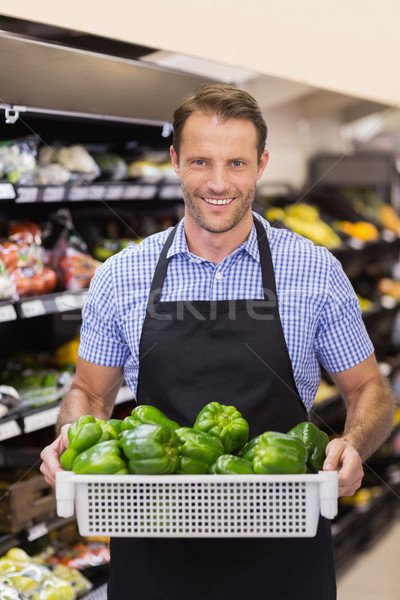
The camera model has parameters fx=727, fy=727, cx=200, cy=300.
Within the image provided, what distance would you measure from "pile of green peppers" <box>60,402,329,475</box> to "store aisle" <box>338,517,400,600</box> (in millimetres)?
2719

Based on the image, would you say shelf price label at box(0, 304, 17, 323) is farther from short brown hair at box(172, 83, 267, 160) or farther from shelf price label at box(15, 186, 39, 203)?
short brown hair at box(172, 83, 267, 160)

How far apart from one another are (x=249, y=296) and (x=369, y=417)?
449 millimetres

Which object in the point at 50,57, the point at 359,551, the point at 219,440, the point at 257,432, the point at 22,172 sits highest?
the point at 50,57

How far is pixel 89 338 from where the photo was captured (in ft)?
6.64

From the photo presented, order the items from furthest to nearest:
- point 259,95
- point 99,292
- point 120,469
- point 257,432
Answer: point 259,95 → point 99,292 → point 257,432 → point 120,469

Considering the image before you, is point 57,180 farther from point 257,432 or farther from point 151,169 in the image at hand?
point 257,432

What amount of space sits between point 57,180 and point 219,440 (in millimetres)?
1676

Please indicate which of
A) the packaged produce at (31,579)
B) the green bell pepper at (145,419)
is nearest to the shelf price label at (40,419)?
the packaged produce at (31,579)

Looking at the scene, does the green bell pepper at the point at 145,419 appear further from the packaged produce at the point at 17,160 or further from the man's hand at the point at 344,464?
the packaged produce at the point at 17,160

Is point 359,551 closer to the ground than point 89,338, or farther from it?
closer to the ground

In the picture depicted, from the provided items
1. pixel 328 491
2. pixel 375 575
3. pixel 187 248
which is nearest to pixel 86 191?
pixel 187 248

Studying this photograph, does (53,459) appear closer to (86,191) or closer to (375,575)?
(86,191)

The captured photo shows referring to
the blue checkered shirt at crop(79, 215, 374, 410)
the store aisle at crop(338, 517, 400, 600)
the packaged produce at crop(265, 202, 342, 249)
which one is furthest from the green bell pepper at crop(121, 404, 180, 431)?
the store aisle at crop(338, 517, 400, 600)

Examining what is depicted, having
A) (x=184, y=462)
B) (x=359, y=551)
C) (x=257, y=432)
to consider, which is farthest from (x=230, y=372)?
(x=359, y=551)
